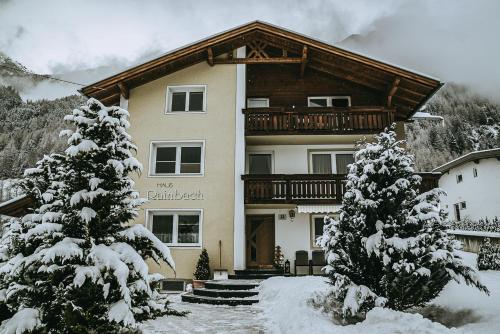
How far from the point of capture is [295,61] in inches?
734

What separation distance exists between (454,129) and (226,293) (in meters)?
80.6

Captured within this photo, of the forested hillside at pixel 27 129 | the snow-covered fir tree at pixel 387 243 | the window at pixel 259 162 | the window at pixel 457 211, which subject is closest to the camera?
the snow-covered fir tree at pixel 387 243

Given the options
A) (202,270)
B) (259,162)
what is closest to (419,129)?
(259,162)

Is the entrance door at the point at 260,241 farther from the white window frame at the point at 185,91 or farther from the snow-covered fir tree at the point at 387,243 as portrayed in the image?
the snow-covered fir tree at the point at 387,243

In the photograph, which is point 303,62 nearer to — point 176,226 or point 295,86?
point 295,86

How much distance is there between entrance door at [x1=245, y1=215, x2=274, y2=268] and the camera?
59.9 feet

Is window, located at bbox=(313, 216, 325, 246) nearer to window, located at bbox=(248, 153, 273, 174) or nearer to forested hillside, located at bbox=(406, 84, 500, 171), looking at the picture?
window, located at bbox=(248, 153, 273, 174)

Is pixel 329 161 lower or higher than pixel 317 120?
lower

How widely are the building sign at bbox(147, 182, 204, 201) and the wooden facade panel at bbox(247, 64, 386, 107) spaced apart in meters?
5.74

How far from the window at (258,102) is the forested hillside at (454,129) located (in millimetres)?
50247

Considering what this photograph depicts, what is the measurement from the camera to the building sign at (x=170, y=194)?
56.9 feet

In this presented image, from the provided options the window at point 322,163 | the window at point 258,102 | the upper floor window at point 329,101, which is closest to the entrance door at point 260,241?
the window at point 322,163

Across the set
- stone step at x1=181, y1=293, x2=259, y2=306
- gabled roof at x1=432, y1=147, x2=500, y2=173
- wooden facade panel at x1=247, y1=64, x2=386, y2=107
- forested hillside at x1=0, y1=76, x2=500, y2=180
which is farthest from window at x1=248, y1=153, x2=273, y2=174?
forested hillside at x1=0, y1=76, x2=500, y2=180

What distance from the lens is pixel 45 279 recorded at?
6680 millimetres
